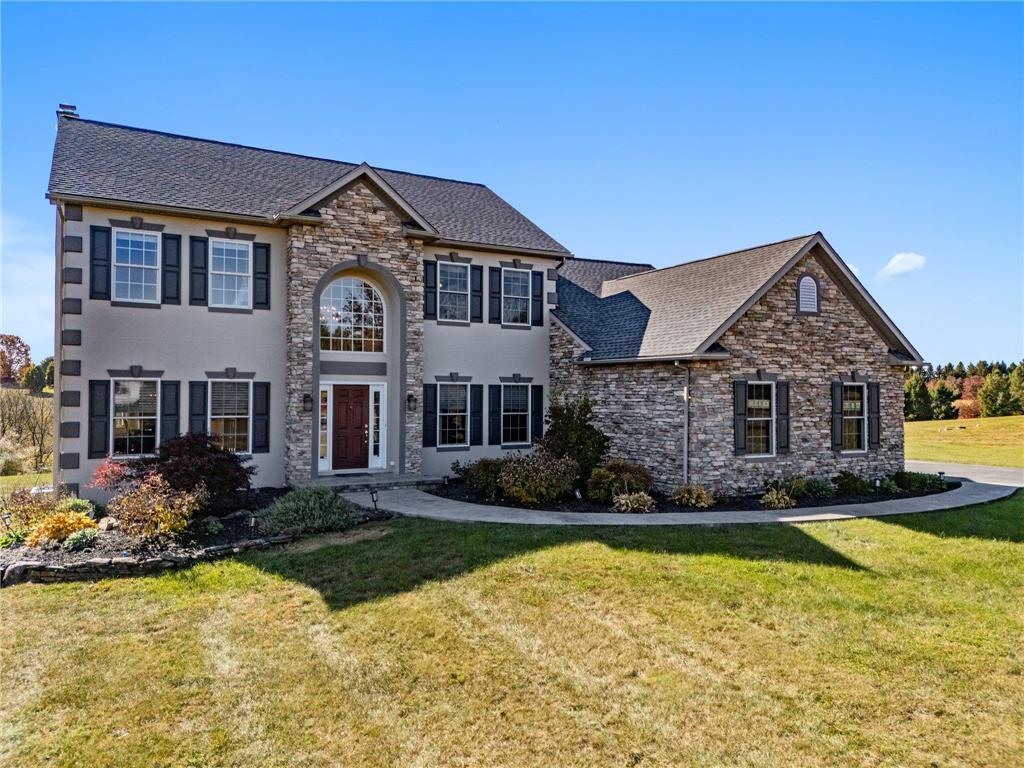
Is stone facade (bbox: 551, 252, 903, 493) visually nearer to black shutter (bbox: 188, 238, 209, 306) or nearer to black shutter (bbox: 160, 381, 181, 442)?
black shutter (bbox: 188, 238, 209, 306)

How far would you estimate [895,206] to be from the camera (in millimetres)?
14750

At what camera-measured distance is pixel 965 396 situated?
54.7 metres

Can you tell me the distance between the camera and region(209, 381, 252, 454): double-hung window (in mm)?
14844

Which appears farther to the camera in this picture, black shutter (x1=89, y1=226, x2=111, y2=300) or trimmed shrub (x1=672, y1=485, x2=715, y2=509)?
trimmed shrub (x1=672, y1=485, x2=715, y2=509)

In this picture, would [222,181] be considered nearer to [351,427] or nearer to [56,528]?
[351,427]

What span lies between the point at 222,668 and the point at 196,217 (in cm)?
1161

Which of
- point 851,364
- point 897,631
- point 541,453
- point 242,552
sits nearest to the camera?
point 897,631

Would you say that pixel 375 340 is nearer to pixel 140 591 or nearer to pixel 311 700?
pixel 140 591

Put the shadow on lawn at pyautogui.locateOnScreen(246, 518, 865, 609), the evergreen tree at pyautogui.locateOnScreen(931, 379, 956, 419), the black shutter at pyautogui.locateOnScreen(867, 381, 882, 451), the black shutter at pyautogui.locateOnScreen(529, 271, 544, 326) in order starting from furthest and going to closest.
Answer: the evergreen tree at pyautogui.locateOnScreen(931, 379, 956, 419) < the black shutter at pyautogui.locateOnScreen(529, 271, 544, 326) < the black shutter at pyautogui.locateOnScreen(867, 381, 882, 451) < the shadow on lawn at pyautogui.locateOnScreen(246, 518, 865, 609)

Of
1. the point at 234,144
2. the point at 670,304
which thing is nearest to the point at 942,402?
the point at 670,304

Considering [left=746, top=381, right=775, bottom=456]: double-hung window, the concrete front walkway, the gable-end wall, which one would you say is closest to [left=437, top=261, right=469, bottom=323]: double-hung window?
the concrete front walkway

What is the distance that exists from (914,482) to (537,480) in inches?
441

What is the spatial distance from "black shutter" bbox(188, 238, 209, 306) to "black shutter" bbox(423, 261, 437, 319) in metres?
5.57

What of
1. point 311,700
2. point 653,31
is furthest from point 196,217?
point 311,700
